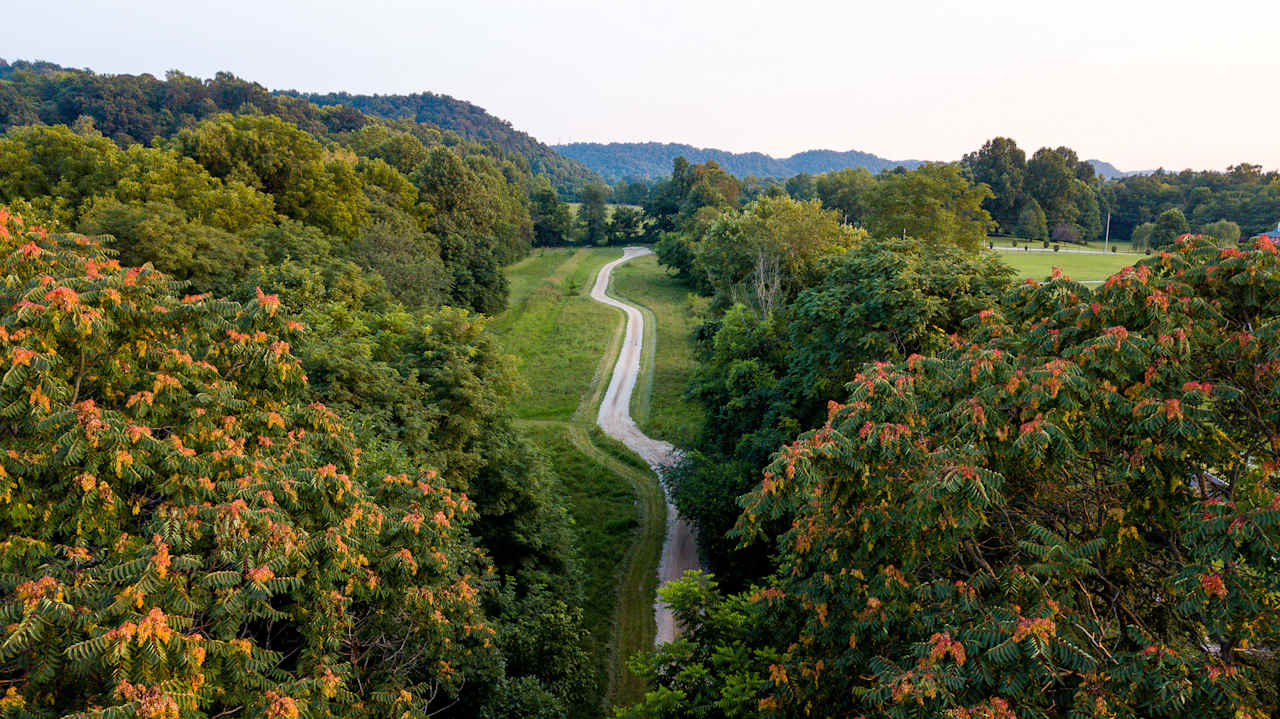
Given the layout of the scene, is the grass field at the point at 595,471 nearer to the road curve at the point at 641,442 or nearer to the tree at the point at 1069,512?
the road curve at the point at 641,442

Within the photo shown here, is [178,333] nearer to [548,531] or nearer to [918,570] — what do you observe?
[918,570]

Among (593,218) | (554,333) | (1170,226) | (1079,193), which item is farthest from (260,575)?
(593,218)

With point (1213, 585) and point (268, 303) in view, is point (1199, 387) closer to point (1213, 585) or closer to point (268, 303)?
point (1213, 585)

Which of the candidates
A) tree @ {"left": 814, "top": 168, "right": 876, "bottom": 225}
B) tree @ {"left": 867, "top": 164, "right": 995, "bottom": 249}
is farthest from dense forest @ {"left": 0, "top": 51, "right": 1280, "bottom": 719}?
tree @ {"left": 814, "top": 168, "right": 876, "bottom": 225}

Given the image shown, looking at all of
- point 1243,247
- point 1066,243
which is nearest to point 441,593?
point 1243,247

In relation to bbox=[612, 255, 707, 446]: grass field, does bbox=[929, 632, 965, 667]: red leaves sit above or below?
above

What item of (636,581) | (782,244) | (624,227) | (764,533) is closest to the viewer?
(764,533)

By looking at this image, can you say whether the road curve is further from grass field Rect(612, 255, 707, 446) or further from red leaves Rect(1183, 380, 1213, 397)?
red leaves Rect(1183, 380, 1213, 397)
